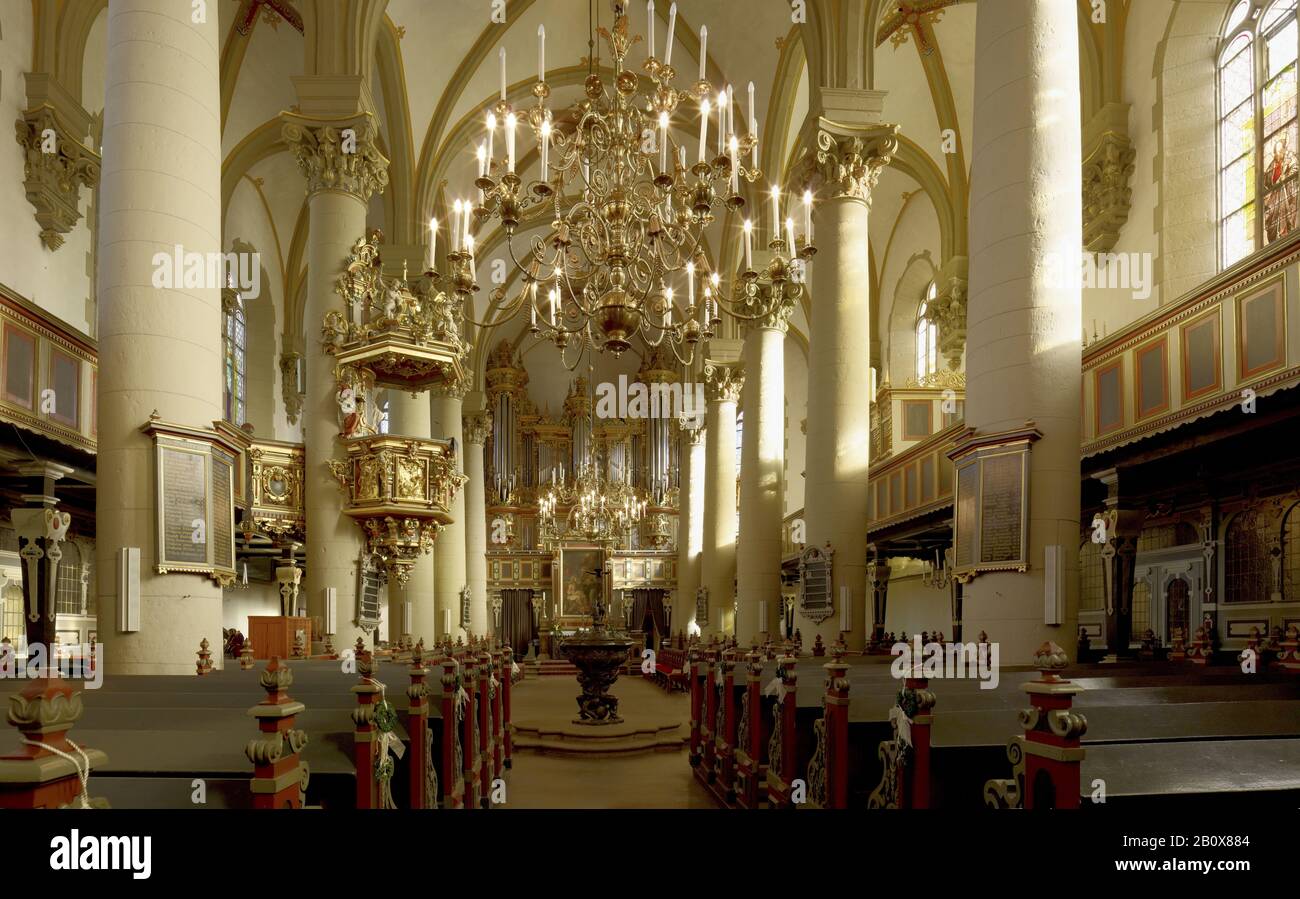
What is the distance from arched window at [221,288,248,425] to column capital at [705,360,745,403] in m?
10.1

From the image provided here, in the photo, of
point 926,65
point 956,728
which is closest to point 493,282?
point 926,65

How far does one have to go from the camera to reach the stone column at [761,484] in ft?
54.5

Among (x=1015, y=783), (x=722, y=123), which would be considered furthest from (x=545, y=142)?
(x=1015, y=783)

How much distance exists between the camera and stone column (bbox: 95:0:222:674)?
6.72m

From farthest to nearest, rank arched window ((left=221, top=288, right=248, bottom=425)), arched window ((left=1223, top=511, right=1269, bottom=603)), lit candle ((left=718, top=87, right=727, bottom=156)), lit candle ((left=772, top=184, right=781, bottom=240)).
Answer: arched window ((left=221, top=288, right=248, bottom=425)) → arched window ((left=1223, top=511, right=1269, bottom=603)) → lit candle ((left=718, top=87, right=727, bottom=156)) → lit candle ((left=772, top=184, right=781, bottom=240))

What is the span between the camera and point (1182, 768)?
3746 mm

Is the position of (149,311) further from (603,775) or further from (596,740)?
(596,740)

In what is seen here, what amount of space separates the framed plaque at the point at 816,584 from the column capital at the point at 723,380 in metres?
10.2

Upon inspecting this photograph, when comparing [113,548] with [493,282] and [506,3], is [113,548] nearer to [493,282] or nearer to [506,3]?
[506,3]

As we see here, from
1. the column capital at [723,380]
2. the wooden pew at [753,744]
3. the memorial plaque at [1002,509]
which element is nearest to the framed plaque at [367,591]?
the wooden pew at [753,744]

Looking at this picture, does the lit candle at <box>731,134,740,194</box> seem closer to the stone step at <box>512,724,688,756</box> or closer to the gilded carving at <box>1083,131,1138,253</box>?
the stone step at <box>512,724,688,756</box>

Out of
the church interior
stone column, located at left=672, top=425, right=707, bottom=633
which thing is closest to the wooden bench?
the church interior

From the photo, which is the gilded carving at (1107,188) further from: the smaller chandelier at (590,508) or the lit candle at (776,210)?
the smaller chandelier at (590,508)
